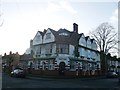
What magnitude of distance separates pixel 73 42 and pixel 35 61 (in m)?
10.5

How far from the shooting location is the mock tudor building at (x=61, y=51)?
45.5m

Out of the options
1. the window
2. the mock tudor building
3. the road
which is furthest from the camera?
the window

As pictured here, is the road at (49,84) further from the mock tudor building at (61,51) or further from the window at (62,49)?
the window at (62,49)

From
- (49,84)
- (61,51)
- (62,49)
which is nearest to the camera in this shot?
(49,84)

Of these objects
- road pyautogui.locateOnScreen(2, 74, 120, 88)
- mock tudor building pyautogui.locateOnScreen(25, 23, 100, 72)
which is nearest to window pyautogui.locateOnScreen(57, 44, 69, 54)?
mock tudor building pyautogui.locateOnScreen(25, 23, 100, 72)

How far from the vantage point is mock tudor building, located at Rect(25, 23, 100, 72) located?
4547 cm

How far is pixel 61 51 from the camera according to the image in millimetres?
45875

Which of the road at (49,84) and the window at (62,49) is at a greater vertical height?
the window at (62,49)

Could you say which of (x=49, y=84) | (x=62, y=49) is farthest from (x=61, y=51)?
(x=49, y=84)

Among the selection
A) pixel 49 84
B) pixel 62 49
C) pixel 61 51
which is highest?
pixel 62 49

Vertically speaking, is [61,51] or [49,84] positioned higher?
[61,51]

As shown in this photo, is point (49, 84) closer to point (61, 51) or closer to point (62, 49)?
point (61, 51)

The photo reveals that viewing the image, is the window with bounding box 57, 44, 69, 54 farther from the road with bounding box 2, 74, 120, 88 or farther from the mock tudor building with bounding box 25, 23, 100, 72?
the road with bounding box 2, 74, 120, 88

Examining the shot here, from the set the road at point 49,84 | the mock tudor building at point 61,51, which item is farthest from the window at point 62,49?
the road at point 49,84
